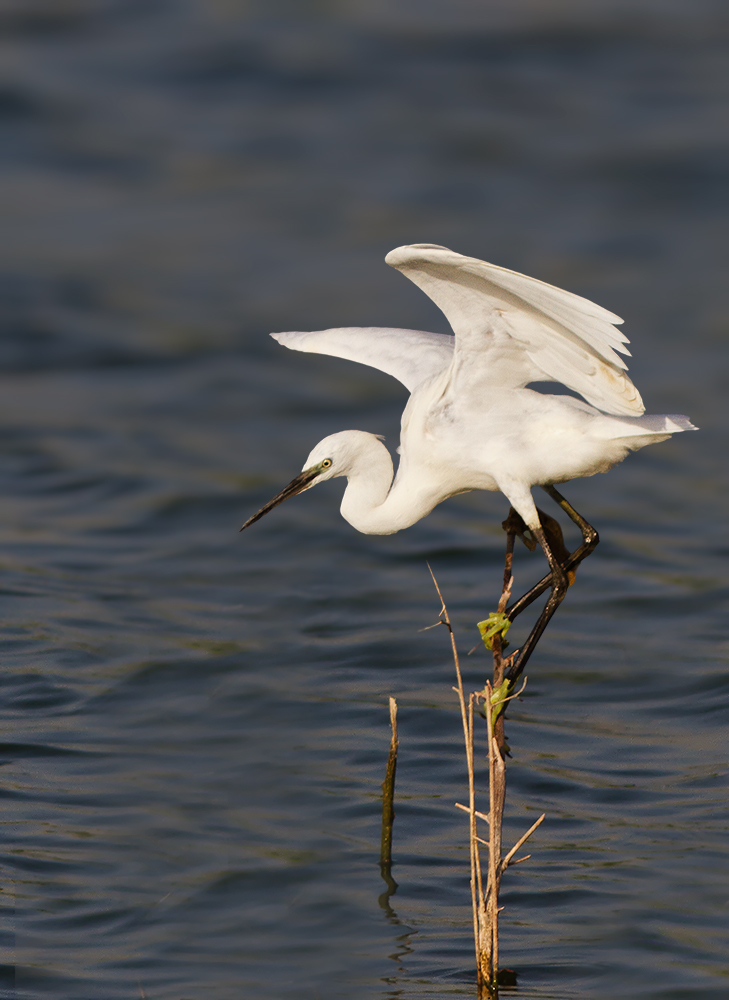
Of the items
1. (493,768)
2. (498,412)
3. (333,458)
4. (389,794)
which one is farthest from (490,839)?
(333,458)

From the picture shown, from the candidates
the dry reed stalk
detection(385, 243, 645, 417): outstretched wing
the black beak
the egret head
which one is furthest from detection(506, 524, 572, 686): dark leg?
the black beak

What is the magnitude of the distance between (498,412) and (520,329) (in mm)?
614

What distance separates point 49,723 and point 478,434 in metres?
6.58

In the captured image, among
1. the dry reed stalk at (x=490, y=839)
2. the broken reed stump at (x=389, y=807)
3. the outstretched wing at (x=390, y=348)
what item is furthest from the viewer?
the outstretched wing at (x=390, y=348)

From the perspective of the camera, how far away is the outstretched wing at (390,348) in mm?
9422

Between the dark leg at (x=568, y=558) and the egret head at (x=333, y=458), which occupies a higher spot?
the egret head at (x=333, y=458)

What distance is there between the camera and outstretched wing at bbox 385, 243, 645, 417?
24.6 feet

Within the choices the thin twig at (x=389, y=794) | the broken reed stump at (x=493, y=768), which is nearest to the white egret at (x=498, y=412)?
the broken reed stump at (x=493, y=768)

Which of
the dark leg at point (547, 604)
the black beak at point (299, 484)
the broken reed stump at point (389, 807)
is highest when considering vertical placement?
the black beak at point (299, 484)

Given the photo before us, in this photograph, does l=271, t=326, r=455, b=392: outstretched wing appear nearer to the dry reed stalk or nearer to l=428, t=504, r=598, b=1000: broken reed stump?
l=428, t=504, r=598, b=1000: broken reed stump

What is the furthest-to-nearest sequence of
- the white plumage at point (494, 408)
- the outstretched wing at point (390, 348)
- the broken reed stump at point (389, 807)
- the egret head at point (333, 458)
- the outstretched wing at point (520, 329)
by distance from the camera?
the outstretched wing at point (390, 348) → the egret head at point (333, 458) → the broken reed stump at point (389, 807) → the white plumage at point (494, 408) → the outstretched wing at point (520, 329)

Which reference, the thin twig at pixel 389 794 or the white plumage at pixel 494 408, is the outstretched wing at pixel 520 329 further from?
the thin twig at pixel 389 794

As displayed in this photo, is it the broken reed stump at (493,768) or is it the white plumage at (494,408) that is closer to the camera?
the broken reed stump at (493,768)

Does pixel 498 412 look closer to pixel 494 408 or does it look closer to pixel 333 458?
pixel 494 408
